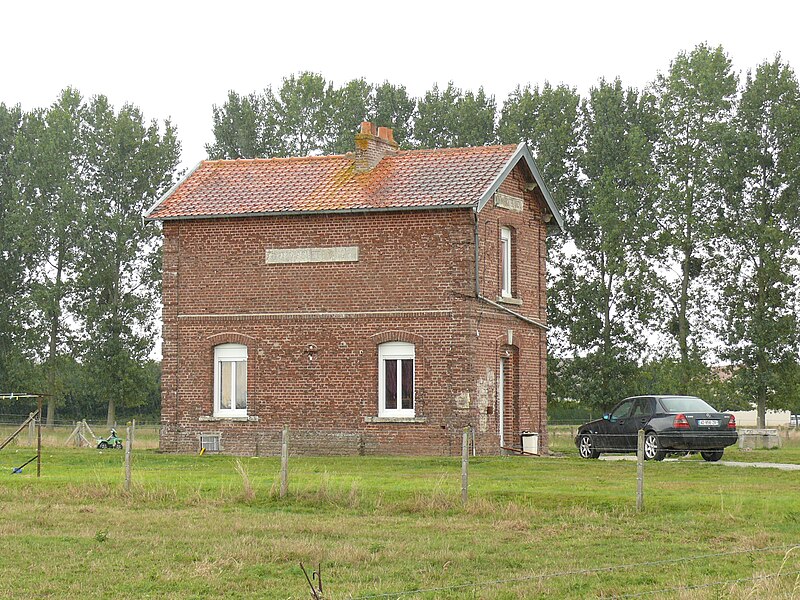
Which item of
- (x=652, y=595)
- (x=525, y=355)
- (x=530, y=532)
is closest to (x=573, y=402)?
(x=525, y=355)

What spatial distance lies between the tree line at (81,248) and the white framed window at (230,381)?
22.7m

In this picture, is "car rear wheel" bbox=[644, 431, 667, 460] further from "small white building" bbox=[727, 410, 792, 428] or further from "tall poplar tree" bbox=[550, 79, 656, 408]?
"small white building" bbox=[727, 410, 792, 428]

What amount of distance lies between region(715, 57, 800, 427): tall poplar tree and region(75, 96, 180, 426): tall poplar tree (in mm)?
24542

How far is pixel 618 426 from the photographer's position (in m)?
32.5

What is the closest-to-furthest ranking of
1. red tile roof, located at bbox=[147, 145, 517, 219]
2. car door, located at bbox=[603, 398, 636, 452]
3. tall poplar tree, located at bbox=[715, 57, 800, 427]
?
car door, located at bbox=[603, 398, 636, 452]
red tile roof, located at bbox=[147, 145, 517, 219]
tall poplar tree, located at bbox=[715, 57, 800, 427]

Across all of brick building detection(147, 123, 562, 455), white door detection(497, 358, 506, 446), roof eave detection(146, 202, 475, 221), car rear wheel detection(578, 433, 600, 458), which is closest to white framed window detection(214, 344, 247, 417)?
brick building detection(147, 123, 562, 455)

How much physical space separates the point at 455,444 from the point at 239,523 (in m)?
15.1

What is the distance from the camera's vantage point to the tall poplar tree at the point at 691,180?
166 ft

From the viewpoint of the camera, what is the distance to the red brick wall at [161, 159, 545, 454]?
33.9m

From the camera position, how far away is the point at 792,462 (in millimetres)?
30656

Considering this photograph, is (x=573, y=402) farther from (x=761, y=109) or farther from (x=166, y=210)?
(x=166, y=210)

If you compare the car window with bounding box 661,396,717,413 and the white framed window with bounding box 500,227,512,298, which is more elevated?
the white framed window with bounding box 500,227,512,298

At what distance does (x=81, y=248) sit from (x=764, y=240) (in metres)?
29.0

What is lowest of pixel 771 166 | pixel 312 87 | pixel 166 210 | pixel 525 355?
pixel 525 355
